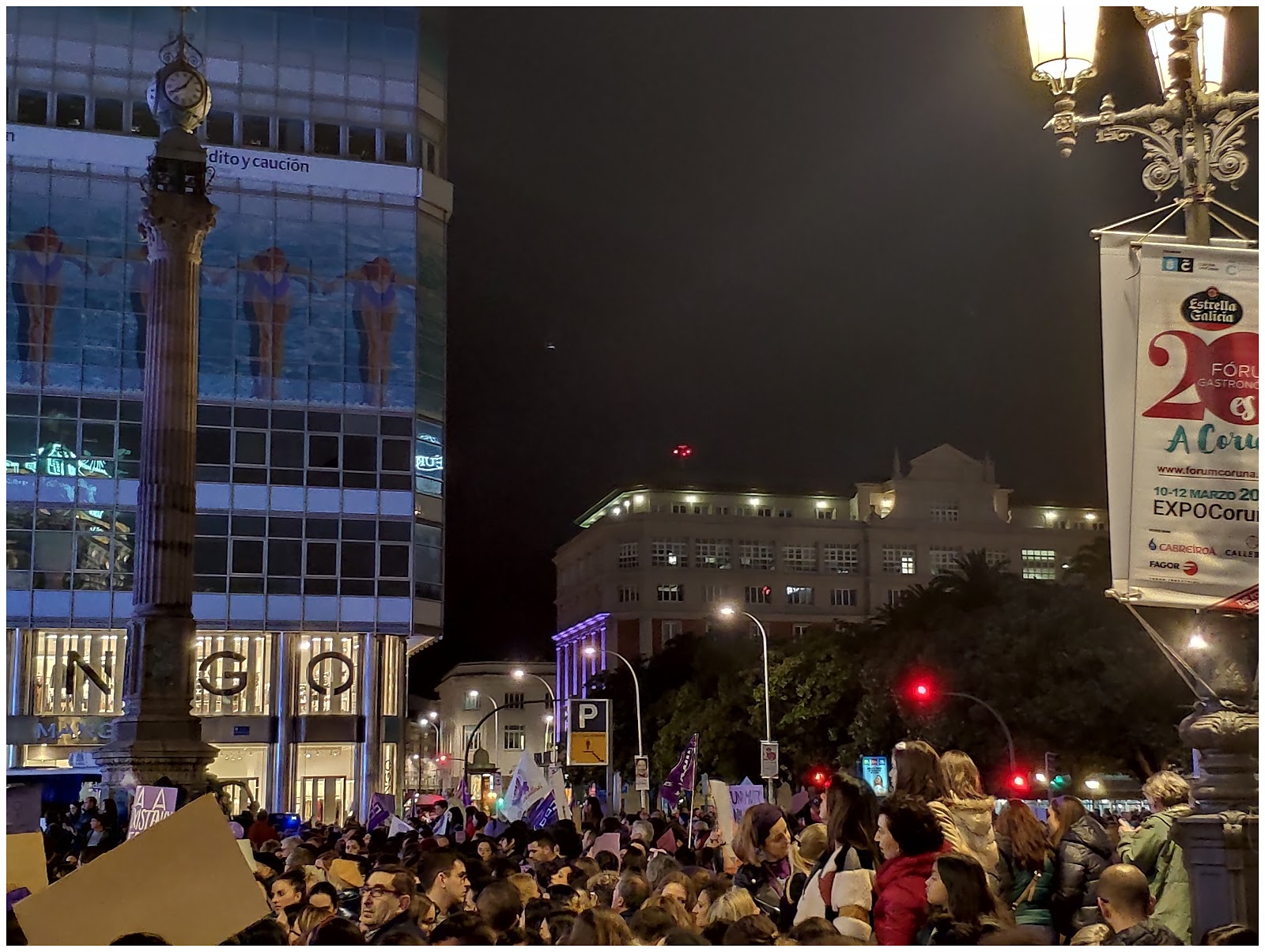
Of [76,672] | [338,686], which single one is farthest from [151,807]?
[338,686]

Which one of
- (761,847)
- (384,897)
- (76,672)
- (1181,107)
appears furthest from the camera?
(76,672)

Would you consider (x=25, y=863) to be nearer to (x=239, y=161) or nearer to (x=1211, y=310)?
(x=1211, y=310)

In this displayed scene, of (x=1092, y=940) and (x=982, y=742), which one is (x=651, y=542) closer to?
(x=982, y=742)

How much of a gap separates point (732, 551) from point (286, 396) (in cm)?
7523

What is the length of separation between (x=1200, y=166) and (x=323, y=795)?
52.3 meters

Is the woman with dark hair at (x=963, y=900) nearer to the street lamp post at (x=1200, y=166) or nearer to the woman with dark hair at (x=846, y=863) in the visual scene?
the woman with dark hair at (x=846, y=863)

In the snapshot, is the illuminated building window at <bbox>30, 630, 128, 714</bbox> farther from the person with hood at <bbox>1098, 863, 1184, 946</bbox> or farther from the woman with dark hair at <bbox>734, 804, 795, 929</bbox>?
the person with hood at <bbox>1098, 863, 1184, 946</bbox>

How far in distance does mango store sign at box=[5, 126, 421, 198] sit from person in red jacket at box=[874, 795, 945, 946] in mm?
51729

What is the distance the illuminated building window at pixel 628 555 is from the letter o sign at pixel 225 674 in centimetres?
7299

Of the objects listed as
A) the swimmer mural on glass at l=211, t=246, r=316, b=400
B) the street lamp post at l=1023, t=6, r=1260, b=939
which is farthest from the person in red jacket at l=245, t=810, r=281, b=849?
the swimmer mural on glass at l=211, t=246, r=316, b=400

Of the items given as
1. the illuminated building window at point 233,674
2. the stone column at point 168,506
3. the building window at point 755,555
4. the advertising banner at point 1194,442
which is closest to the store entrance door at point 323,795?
the illuminated building window at point 233,674

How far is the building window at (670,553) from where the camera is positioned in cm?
12725

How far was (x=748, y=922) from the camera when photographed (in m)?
6.68

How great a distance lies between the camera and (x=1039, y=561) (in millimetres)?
128750
